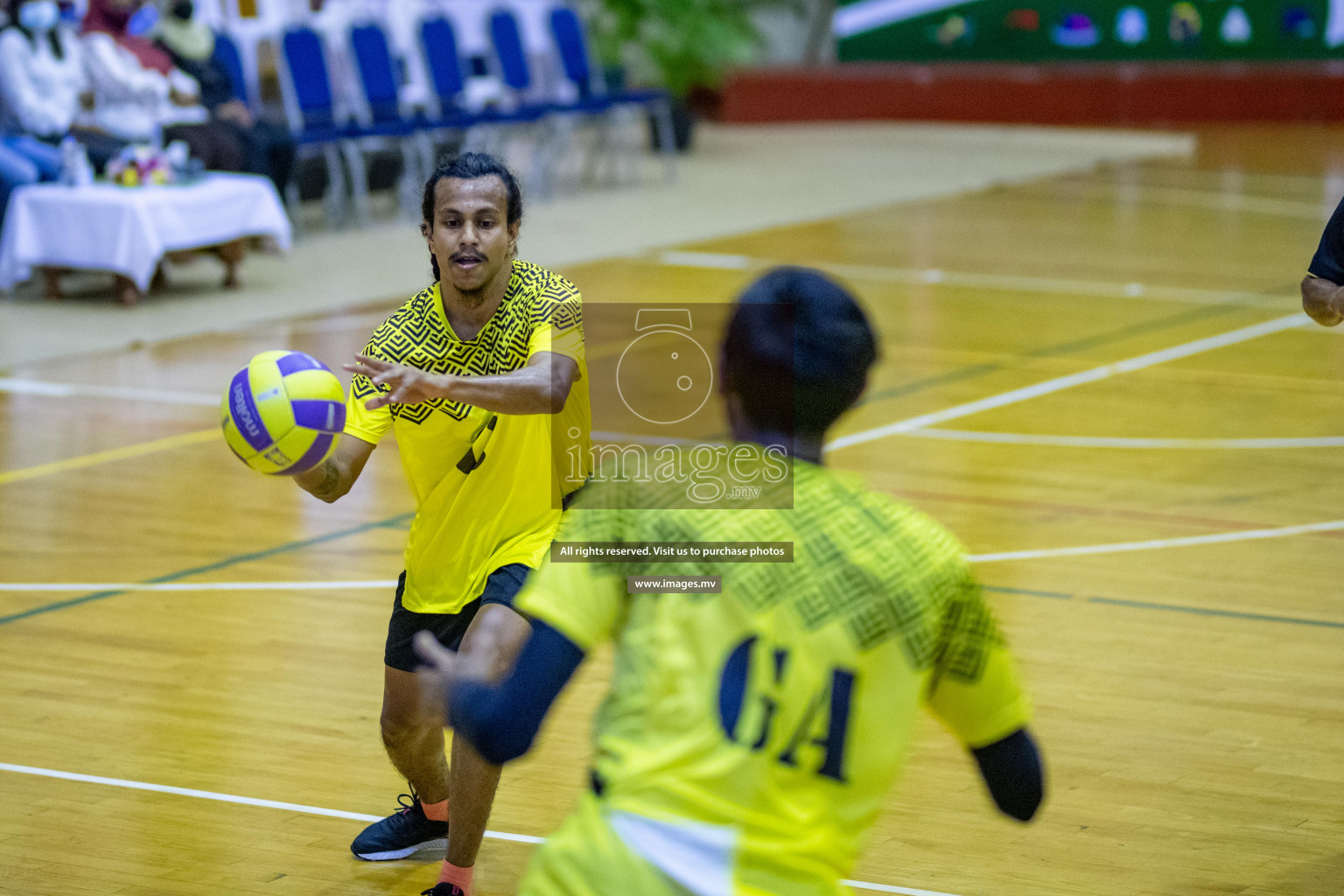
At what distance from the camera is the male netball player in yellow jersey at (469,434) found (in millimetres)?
3271

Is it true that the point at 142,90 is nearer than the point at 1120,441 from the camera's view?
No

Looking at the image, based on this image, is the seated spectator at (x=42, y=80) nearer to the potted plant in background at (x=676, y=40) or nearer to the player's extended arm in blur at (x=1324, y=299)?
the potted plant in background at (x=676, y=40)

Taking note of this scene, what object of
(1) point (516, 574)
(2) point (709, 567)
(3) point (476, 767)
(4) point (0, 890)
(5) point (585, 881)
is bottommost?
(4) point (0, 890)

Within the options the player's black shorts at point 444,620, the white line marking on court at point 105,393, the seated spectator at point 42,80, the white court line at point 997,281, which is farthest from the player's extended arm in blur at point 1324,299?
the seated spectator at point 42,80

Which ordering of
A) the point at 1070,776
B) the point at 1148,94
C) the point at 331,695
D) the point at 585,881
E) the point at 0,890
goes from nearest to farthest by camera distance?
the point at 585,881 < the point at 0,890 < the point at 1070,776 < the point at 331,695 < the point at 1148,94

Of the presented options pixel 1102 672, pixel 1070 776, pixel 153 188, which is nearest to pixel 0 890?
pixel 1070 776

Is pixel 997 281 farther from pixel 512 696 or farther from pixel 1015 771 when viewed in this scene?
pixel 512 696

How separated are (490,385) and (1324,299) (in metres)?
2.27

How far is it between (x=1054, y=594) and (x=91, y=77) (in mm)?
8573

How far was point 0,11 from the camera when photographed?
1134cm

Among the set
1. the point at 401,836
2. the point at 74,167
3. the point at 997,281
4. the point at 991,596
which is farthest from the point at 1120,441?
the point at 74,167

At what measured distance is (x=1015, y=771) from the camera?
78.4 inches

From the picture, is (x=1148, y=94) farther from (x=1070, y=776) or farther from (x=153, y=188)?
(x=1070, y=776)

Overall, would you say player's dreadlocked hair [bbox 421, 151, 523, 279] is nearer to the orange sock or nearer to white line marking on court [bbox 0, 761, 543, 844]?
the orange sock
